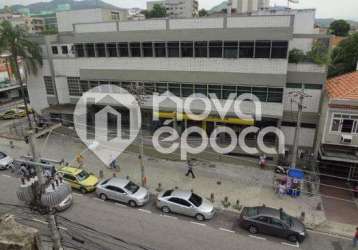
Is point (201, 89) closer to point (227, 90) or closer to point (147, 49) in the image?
point (227, 90)

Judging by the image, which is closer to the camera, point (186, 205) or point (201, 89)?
point (186, 205)

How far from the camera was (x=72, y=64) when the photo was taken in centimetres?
3016

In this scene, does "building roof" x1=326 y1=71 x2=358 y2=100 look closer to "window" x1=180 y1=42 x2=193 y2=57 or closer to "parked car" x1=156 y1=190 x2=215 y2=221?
"window" x1=180 y1=42 x2=193 y2=57

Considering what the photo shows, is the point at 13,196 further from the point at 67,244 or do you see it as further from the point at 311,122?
the point at 311,122

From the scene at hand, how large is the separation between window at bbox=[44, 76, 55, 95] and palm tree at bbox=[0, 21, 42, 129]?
5.11 feet

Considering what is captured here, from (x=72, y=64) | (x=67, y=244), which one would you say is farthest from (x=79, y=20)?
(x=67, y=244)

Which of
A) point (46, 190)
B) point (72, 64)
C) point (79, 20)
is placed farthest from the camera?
point (79, 20)

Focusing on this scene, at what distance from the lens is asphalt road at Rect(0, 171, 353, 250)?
50.8 ft

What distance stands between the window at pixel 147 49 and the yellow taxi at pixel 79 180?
40.3ft

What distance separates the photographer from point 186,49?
2505 cm

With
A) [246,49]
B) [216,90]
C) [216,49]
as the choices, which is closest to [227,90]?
[216,90]

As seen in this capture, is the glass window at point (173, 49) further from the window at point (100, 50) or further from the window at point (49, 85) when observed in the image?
the window at point (49, 85)

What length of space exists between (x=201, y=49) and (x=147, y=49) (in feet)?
17.2

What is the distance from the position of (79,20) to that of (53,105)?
1034cm
